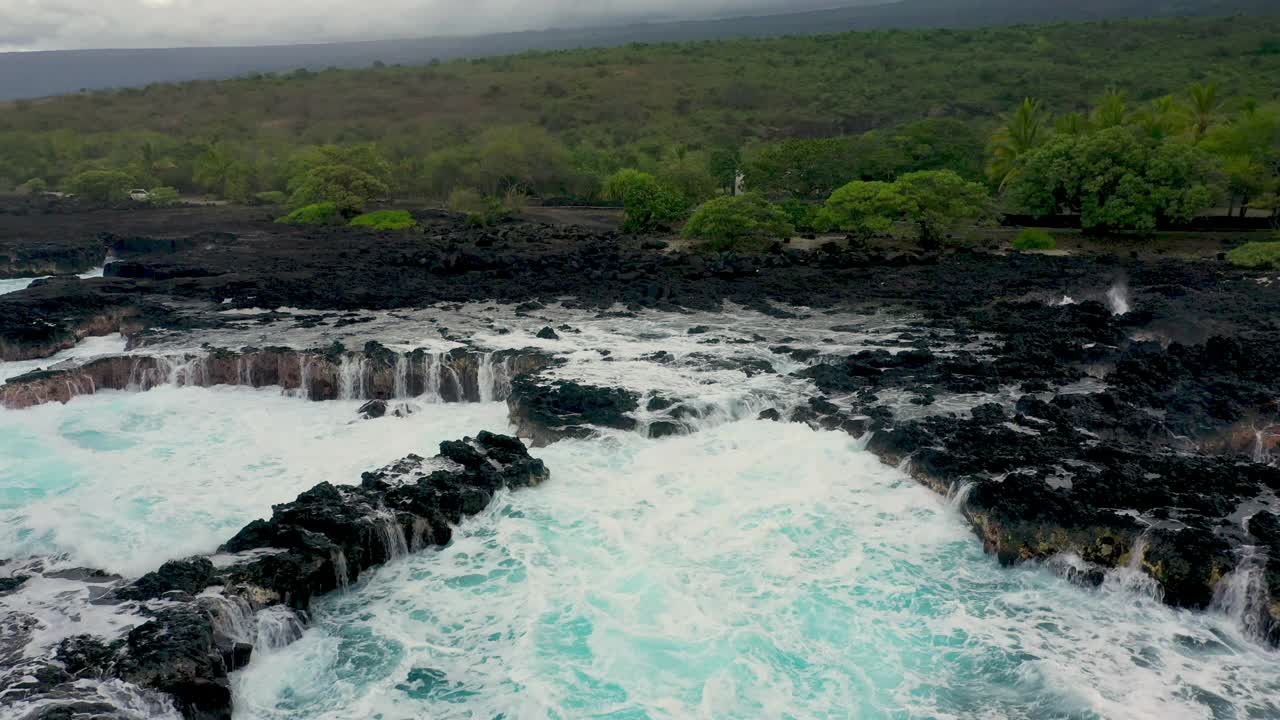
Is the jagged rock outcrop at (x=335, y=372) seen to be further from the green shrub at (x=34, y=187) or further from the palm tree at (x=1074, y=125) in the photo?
the green shrub at (x=34, y=187)

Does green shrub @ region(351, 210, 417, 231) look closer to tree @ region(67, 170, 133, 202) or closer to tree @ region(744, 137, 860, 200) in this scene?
tree @ region(744, 137, 860, 200)

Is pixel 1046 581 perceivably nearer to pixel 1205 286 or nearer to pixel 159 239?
pixel 1205 286

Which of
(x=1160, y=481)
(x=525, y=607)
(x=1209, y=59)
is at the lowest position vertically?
(x=525, y=607)

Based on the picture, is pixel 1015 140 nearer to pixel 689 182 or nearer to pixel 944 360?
pixel 689 182

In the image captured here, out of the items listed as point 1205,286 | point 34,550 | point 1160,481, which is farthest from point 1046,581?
point 1205,286

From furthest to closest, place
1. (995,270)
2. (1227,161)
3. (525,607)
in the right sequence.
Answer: (1227,161) → (995,270) → (525,607)

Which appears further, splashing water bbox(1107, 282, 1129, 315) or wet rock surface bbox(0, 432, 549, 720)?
splashing water bbox(1107, 282, 1129, 315)

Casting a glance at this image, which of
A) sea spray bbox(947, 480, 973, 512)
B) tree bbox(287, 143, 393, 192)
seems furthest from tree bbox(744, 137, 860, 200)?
sea spray bbox(947, 480, 973, 512)
